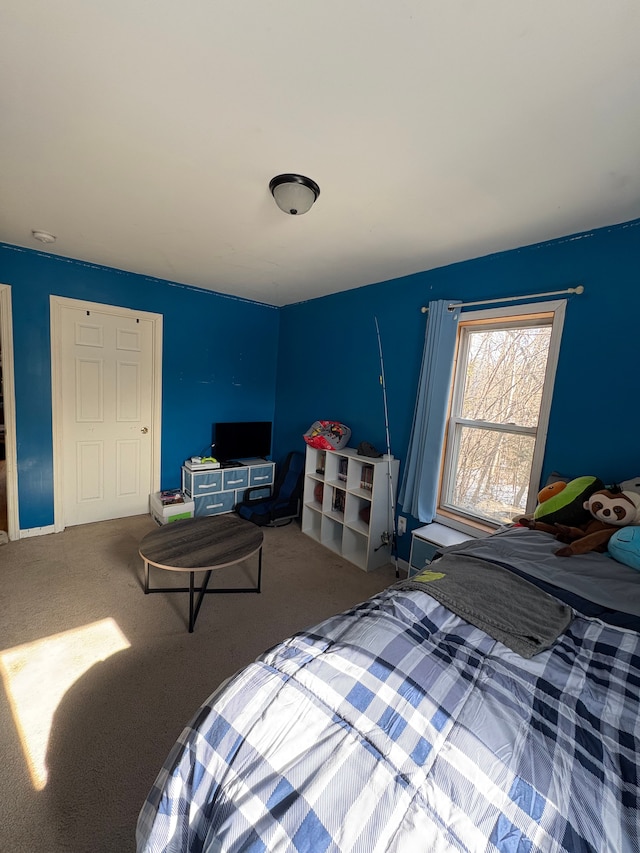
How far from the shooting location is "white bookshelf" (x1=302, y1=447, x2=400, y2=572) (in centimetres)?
297

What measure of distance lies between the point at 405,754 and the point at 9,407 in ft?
11.9

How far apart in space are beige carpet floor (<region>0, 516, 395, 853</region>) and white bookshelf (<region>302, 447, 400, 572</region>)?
179 millimetres

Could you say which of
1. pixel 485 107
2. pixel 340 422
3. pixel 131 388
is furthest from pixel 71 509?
pixel 485 107

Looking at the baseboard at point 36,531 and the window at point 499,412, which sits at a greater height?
the window at point 499,412

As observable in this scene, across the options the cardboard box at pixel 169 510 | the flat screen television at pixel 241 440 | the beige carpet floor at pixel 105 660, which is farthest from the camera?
the flat screen television at pixel 241 440

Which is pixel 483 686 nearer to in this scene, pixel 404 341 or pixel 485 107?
pixel 485 107

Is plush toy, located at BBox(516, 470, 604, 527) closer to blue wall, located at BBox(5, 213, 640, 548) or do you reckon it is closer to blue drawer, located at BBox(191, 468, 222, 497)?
blue wall, located at BBox(5, 213, 640, 548)

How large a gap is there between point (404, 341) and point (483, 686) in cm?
248

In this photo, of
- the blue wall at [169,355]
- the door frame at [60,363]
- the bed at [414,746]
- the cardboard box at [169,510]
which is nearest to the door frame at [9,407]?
the blue wall at [169,355]

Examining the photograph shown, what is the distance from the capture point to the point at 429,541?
2.47m

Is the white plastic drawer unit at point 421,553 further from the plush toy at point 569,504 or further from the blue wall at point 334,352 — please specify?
the plush toy at point 569,504

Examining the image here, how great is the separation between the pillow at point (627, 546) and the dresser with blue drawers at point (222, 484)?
10.4 feet

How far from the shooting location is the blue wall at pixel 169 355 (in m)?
2.96

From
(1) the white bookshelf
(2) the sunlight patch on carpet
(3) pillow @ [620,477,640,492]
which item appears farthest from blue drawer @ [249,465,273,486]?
(3) pillow @ [620,477,640,492]
